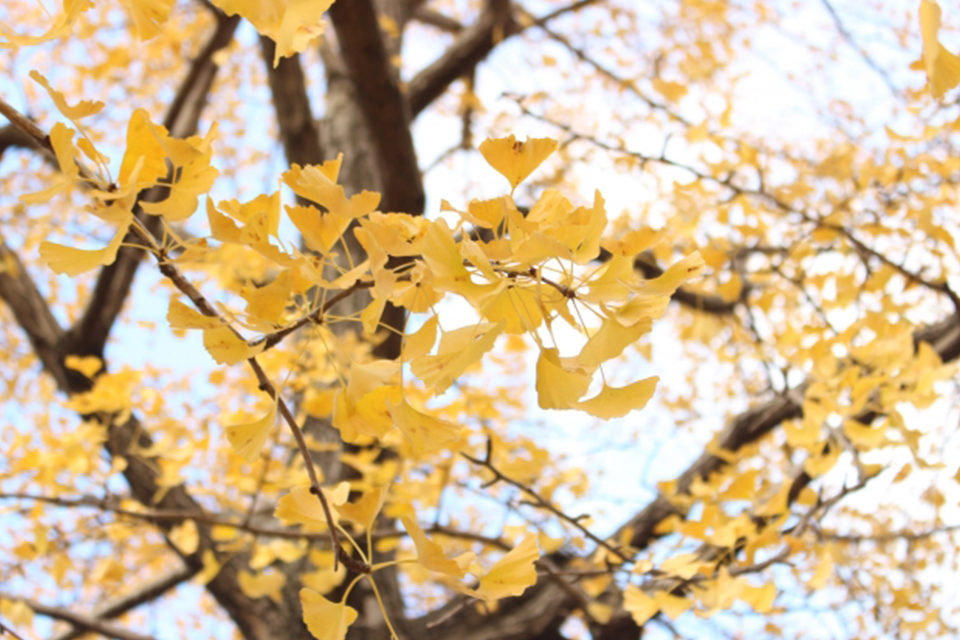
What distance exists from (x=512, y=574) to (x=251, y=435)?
20 cm

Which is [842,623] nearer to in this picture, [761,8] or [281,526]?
[281,526]

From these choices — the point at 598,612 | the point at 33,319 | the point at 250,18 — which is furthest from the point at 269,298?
the point at 33,319

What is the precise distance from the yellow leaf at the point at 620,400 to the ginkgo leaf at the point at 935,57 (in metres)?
0.22

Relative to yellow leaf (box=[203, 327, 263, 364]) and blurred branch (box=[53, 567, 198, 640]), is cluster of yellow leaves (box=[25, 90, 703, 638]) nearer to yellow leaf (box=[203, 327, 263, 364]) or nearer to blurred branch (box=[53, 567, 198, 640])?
yellow leaf (box=[203, 327, 263, 364])

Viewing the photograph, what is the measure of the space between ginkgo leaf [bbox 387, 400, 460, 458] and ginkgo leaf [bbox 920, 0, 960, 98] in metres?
0.33

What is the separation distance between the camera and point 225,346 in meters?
0.43

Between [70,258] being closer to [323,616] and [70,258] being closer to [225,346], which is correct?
[225,346]

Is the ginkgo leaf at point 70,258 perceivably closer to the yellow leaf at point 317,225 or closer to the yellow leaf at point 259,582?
the yellow leaf at point 317,225

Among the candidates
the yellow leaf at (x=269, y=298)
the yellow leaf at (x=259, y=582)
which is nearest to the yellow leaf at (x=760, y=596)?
the yellow leaf at (x=269, y=298)

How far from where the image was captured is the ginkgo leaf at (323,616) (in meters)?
0.45

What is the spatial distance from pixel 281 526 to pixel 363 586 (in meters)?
0.23

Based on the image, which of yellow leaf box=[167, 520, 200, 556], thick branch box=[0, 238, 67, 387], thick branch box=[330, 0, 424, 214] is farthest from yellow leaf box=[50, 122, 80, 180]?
thick branch box=[0, 238, 67, 387]

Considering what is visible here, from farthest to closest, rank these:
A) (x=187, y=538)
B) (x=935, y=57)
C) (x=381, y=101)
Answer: (x=381, y=101), (x=187, y=538), (x=935, y=57)

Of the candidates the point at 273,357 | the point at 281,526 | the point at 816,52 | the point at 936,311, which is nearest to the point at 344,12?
the point at 273,357
